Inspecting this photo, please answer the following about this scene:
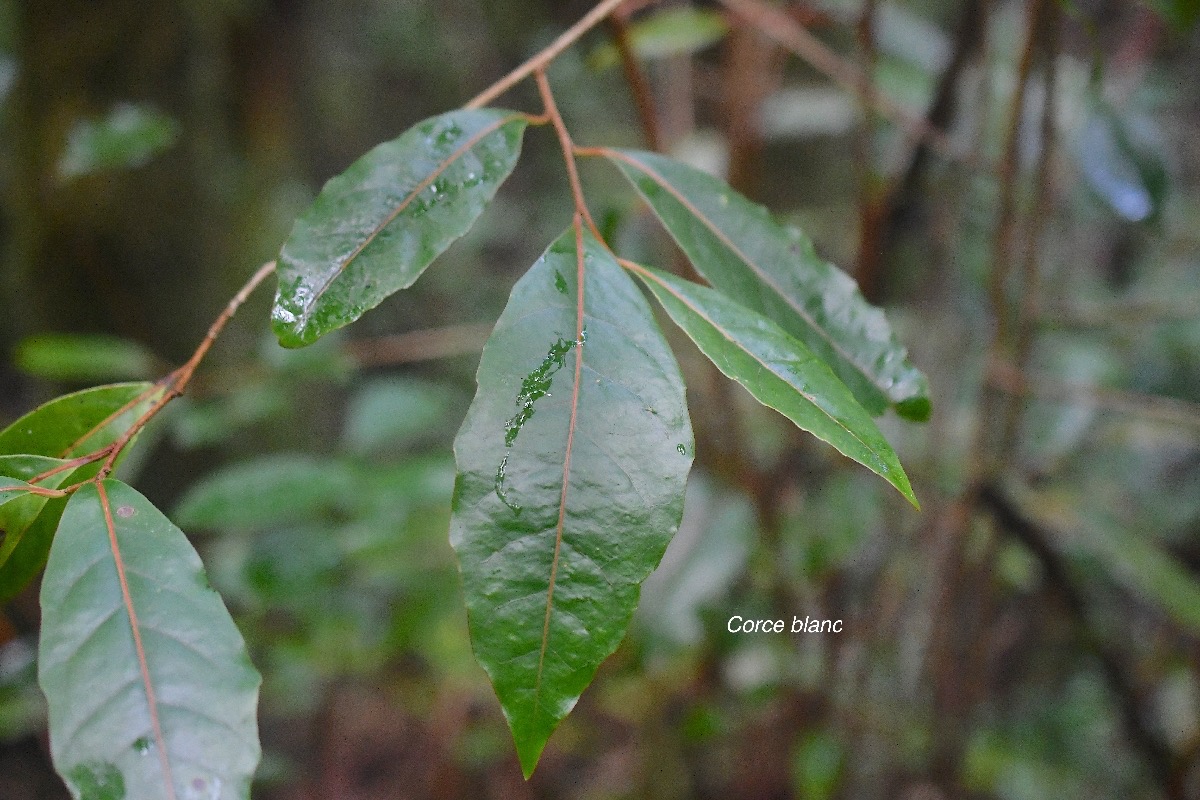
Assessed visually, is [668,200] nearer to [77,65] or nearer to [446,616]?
[446,616]

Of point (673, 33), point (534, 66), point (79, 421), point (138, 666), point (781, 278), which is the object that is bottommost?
point (138, 666)

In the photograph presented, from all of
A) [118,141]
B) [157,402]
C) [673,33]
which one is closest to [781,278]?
[157,402]

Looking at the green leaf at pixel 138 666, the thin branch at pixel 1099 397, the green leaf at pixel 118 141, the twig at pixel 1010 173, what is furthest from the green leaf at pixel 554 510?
the green leaf at pixel 118 141

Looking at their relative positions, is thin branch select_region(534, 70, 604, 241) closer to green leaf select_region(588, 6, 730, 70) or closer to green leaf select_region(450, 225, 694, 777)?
green leaf select_region(450, 225, 694, 777)

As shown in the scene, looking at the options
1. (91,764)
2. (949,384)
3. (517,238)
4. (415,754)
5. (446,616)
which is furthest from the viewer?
(517,238)

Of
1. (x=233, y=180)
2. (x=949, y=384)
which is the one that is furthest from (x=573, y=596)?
(x=233, y=180)

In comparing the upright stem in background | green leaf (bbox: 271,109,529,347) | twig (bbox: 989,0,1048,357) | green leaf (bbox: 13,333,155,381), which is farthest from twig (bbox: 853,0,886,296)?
green leaf (bbox: 13,333,155,381)

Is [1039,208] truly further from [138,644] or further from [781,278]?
[138,644]
